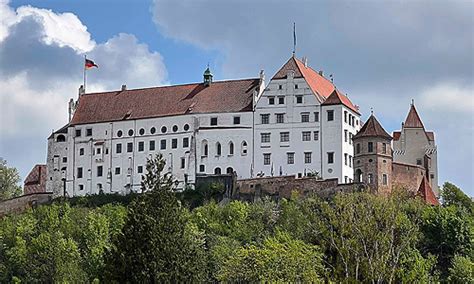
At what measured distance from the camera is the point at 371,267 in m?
70.4

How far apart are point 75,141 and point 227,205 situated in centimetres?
2092

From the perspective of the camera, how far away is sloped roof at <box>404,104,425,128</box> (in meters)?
99.2

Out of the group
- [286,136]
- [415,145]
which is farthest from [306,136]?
[415,145]

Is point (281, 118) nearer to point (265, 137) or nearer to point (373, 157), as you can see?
point (265, 137)

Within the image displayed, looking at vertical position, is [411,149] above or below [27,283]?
above

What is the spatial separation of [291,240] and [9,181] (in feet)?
167

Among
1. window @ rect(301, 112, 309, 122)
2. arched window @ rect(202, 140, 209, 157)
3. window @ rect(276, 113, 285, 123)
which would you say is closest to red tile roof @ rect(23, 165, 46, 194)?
arched window @ rect(202, 140, 209, 157)

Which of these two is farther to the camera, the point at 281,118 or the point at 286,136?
the point at 281,118

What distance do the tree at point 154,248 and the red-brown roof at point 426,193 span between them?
40466 mm

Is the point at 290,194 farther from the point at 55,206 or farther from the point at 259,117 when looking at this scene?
the point at 55,206

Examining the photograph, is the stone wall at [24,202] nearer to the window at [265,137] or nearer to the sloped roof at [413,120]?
the window at [265,137]

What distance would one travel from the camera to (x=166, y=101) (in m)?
104

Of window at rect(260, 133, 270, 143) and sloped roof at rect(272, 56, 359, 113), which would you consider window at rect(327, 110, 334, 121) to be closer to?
sloped roof at rect(272, 56, 359, 113)

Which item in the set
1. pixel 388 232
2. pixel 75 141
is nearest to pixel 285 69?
pixel 75 141
